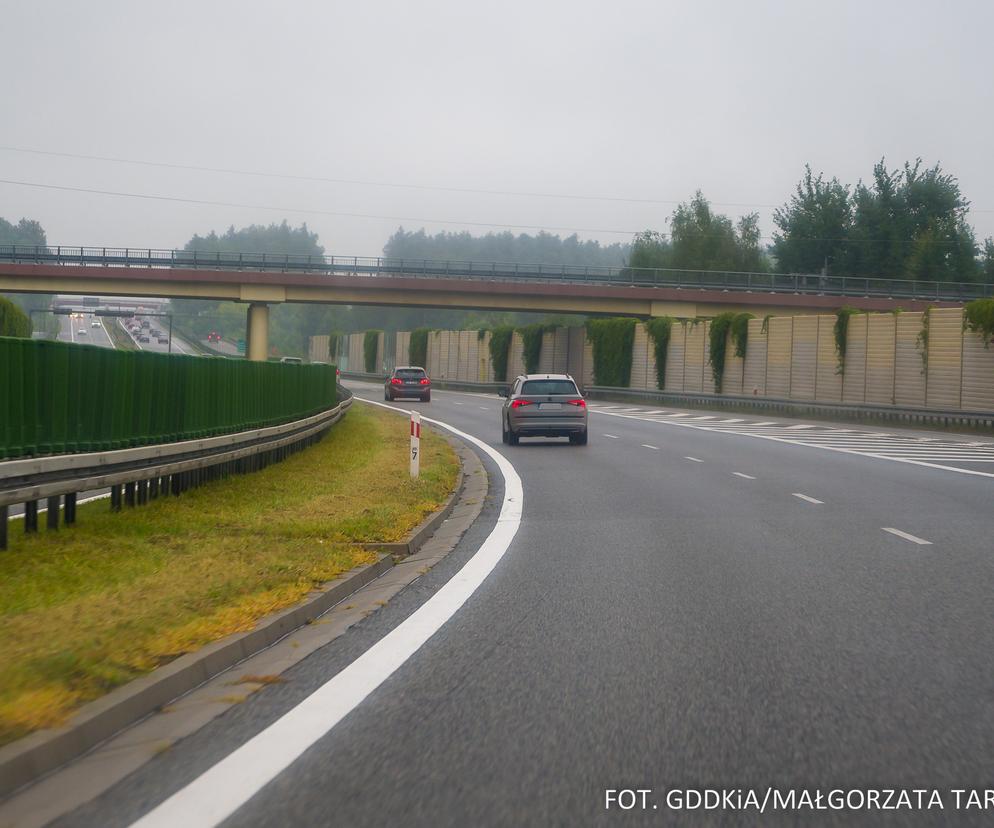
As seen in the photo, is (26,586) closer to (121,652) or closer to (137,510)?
(121,652)

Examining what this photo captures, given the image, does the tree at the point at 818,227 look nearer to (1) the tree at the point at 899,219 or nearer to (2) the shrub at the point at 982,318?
(1) the tree at the point at 899,219

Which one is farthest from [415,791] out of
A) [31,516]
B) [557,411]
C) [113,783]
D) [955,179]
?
[955,179]

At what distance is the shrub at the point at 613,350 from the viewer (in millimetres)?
64625

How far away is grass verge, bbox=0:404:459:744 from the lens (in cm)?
586

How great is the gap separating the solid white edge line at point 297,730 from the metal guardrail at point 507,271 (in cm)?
6635

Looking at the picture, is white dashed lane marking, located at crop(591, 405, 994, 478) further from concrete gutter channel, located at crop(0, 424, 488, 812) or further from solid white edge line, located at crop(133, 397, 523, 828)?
solid white edge line, located at crop(133, 397, 523, 828)

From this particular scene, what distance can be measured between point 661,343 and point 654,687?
55546mm

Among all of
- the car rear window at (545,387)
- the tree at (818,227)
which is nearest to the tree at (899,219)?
the tree at (818,227)

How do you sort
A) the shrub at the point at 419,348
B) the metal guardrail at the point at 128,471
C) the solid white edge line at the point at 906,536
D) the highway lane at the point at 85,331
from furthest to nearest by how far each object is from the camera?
the shrub at the point at 419,348 → the highway lane at the point at 85,331 → the solid white edge line at the point at 906,536 → the metal guardrail at the point at 128,471

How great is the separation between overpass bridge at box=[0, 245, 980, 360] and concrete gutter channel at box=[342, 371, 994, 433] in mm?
9705

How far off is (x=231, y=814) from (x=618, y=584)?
18.3 feet

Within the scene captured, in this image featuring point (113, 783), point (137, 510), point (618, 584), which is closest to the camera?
point (113, 783)

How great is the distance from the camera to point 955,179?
363 ft

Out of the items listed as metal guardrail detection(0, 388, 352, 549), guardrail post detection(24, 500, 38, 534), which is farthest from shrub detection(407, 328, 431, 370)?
guardrail post detection(24, 500, 38, 534)
